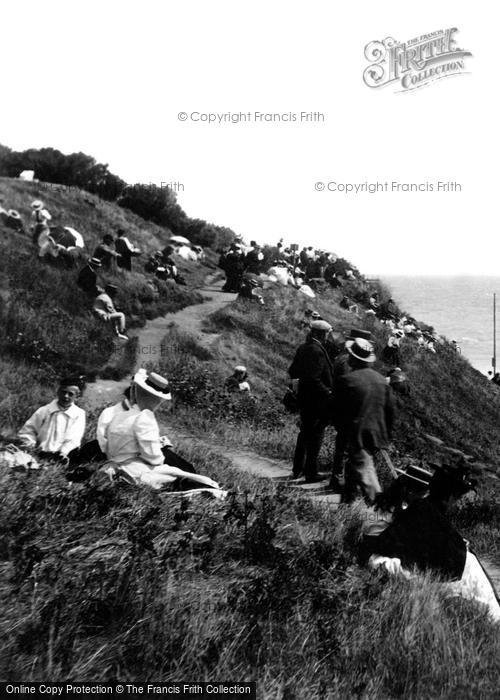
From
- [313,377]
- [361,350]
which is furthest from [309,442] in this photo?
[361,350]

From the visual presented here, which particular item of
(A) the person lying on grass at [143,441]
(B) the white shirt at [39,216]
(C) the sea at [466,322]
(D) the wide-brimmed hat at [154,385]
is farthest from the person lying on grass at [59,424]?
(C) the sea at [466,322]

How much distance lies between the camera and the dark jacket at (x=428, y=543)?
399 cm

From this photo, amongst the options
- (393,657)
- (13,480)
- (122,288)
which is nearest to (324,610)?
(393,657)

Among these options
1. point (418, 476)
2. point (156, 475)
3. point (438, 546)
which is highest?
point (418, 476)

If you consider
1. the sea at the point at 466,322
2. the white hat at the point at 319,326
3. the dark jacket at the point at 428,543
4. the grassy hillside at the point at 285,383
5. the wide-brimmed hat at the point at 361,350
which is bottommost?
the sea at the point at 466,322

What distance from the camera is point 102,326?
1323 centimetres

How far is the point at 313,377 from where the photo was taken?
733cm

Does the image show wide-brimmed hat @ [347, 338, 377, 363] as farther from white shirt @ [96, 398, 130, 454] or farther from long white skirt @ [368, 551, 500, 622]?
long white skirt @ [368, 551, 500, 622]

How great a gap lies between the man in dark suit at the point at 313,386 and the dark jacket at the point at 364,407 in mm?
1173

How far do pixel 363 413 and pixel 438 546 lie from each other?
2.07 metres

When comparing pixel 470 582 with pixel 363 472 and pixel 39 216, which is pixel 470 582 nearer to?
pixel 363 472

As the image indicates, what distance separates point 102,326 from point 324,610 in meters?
10.5

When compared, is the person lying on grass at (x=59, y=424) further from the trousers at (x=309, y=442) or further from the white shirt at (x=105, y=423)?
the trousers at (x=309, y=442)

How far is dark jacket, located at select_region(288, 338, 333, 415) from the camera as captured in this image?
7.32m
